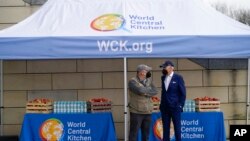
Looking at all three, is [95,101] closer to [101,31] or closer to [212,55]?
[101,31]

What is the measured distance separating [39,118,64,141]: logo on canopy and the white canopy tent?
65.3 inches

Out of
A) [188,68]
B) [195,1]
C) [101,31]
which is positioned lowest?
[188,68]

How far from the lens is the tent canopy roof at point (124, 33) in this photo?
8.02m

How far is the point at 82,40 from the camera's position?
805cm

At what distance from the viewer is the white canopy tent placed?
8016 millimetres

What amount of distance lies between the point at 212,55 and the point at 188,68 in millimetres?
2193

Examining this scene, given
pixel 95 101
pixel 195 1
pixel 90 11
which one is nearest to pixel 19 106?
pixel 95 101

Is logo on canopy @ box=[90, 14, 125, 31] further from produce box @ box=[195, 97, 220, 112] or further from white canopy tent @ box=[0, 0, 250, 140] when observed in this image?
produce box @ box=[195, 97, 220, 112]

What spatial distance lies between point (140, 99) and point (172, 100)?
0.57m

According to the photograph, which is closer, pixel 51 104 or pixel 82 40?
pixel 82 40

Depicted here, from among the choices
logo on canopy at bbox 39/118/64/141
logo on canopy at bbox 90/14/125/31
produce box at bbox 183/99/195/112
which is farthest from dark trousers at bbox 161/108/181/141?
logo on canopy at bbox 39/118/64/141

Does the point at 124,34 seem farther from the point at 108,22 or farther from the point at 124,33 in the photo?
the point at 108,22

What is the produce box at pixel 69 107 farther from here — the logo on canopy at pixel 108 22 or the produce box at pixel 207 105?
the produce box at pixel 207 105

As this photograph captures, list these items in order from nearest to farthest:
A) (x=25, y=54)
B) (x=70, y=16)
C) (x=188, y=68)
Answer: (x=25, y=54), (x=70, y=16), (x=188, y=68)
